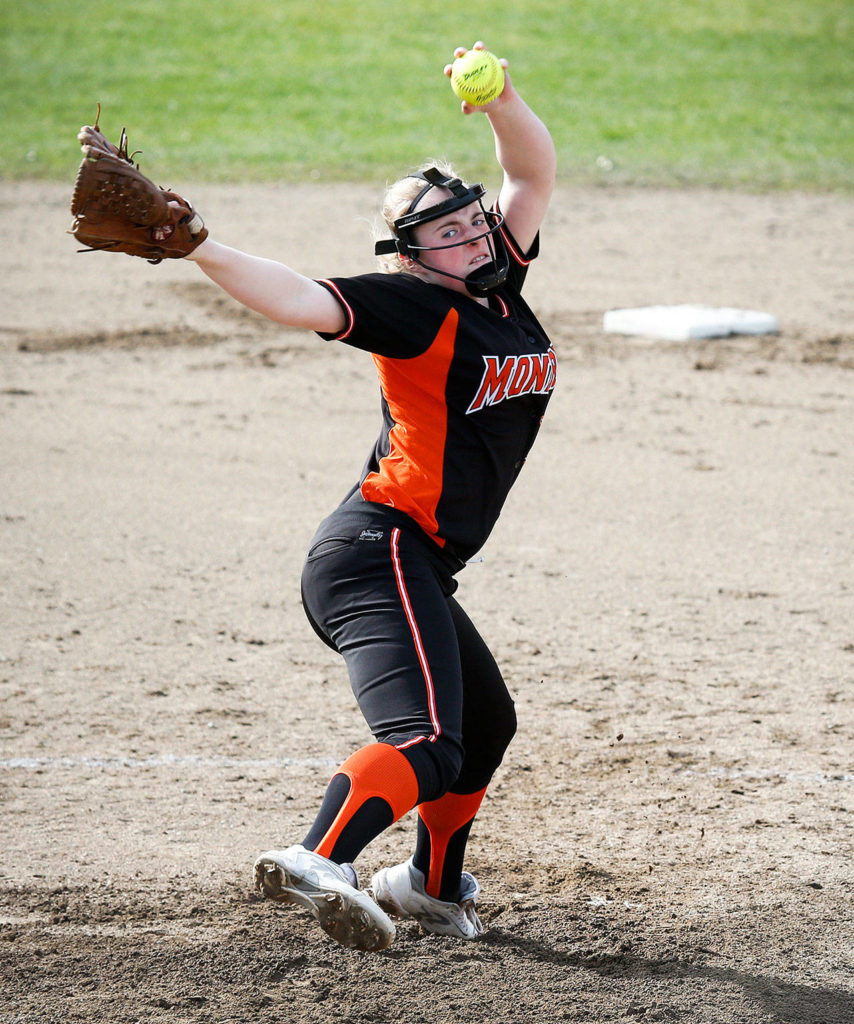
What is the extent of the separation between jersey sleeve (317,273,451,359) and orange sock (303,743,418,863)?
0.90 metres

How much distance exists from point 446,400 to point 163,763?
1874mm

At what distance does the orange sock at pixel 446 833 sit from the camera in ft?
A: 10.9

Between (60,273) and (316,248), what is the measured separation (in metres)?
2.24

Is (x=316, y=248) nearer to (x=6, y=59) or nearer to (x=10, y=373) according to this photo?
(x=10, y=373)

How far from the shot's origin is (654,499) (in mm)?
6770

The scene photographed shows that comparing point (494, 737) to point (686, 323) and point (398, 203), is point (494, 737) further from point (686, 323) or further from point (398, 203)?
point (686, 323)

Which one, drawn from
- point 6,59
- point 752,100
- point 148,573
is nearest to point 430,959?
point 148,573

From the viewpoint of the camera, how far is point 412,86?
67.5 ft

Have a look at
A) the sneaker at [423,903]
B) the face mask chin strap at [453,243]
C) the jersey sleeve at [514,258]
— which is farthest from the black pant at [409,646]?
the jersey sleeve at [514,258]

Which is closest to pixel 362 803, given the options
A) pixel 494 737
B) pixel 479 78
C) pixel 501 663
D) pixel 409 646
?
pixel 409 646

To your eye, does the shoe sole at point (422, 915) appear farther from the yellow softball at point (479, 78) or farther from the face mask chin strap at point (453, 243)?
the yellow softball at point (479, 78)

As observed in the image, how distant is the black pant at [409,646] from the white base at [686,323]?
21.5 ft

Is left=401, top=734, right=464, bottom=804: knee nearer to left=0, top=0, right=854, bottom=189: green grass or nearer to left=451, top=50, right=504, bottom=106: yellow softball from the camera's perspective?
left=451, top=50, right=504, bottom=106: yellow softball

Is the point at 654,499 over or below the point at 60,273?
below
